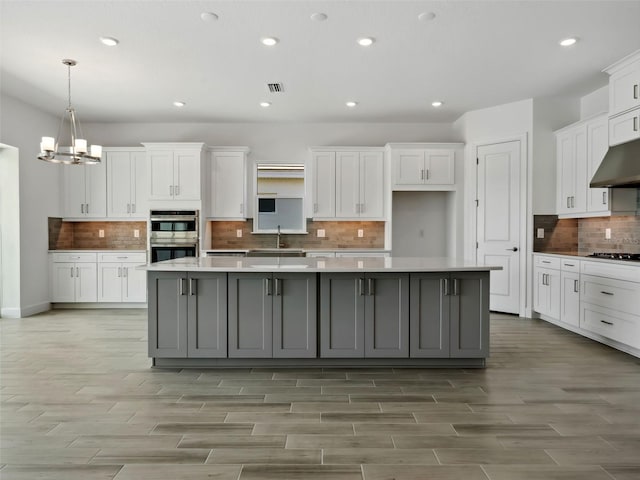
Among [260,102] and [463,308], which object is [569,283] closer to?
[463,308]

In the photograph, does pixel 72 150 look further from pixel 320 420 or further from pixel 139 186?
pixel 320 420

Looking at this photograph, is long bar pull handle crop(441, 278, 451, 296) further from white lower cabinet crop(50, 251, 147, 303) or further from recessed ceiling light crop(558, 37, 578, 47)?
white lower cabinet crop(50, 251, 147, 303)

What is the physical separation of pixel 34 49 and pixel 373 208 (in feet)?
15.5

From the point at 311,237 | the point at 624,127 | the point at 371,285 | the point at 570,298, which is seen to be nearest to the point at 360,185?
the point at 311,237

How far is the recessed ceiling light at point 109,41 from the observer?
13.3 ft

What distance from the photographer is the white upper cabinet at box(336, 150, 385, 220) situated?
22.9 ft

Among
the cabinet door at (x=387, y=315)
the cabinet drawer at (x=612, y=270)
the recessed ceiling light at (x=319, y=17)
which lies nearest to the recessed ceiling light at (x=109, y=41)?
the recessed ceiling light at (x=319, y=17)

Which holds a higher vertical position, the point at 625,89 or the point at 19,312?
the point at 625,89

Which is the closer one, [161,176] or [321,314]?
[321,314]

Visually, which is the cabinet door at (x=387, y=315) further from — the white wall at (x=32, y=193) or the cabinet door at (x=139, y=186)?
the white wall at (x=32, y=193)

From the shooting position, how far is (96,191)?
702cm

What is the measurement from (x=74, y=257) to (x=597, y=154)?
7.31 metres

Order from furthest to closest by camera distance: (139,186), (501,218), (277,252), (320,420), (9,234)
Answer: (139,186) < (277,252) < (501,218) < (9,234) < (320,420)

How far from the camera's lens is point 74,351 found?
442 centimetres
